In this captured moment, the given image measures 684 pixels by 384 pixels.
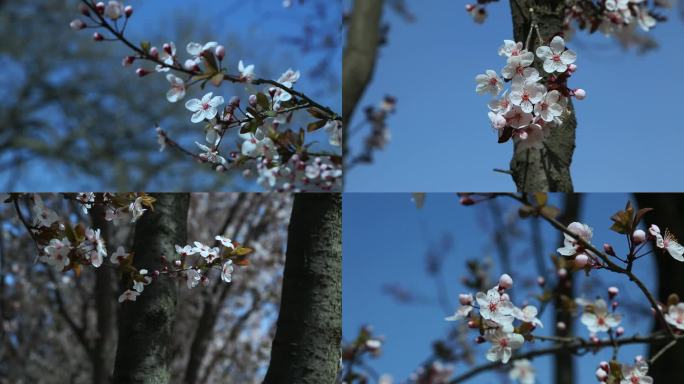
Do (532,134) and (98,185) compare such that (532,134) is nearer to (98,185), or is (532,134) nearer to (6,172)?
(98,185)

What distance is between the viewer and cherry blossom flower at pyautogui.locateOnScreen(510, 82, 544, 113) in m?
0.83

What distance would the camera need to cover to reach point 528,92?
84 centimetres

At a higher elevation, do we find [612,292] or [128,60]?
[128,60]

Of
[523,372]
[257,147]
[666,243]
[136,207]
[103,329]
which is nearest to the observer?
[666,243]

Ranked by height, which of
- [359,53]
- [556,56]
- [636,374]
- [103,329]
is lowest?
[636,374]

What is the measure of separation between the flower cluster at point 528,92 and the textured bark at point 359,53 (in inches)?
17.6

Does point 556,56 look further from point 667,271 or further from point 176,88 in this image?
point 667,271

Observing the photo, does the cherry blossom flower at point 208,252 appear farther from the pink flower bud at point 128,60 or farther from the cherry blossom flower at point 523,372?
the cherry blossom flower at point 523,372

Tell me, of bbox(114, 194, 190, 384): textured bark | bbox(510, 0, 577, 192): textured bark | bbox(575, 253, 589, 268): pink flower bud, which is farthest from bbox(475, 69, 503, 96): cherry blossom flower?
bbox(114, 194, 190, 384): textured bark

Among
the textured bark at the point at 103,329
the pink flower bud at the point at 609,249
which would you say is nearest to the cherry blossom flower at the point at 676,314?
the pink flower bud at the point at 609,249

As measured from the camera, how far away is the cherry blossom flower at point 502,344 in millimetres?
932

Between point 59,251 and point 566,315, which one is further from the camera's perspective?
point 566,315

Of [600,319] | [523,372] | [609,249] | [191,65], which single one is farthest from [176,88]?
[523,372]

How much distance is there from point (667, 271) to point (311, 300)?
34.0 inches
